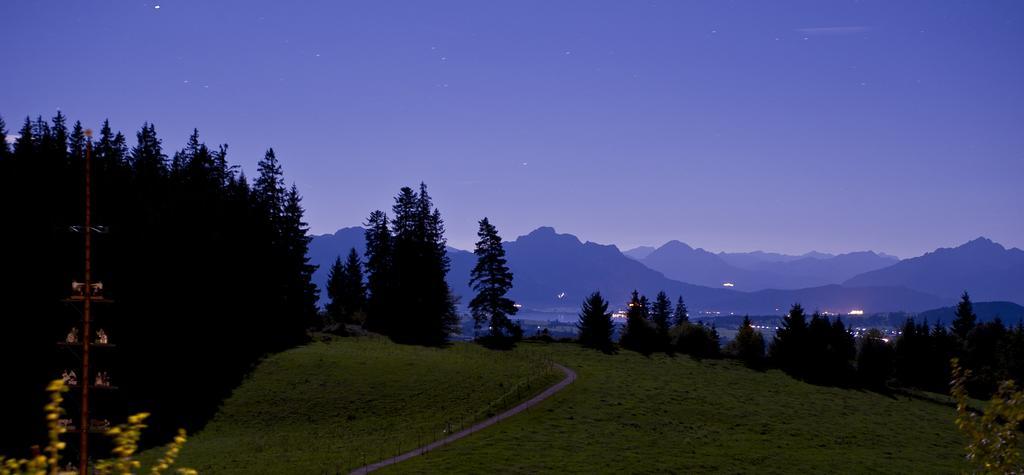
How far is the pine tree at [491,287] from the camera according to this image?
99375mm

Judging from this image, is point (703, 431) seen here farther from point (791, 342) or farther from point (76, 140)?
point (76, 140)

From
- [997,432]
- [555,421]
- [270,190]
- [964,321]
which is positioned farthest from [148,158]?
[964,321]

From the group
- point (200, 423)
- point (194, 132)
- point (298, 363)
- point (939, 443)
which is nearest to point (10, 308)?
point (200, 423)

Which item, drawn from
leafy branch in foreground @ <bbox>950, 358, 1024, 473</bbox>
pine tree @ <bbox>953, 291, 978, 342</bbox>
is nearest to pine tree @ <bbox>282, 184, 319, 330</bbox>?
leafy branch in foreground @ <bbox>950, 358, 1024, 473</bbox>

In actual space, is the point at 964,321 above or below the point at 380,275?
below

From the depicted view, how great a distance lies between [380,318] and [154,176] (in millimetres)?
35811

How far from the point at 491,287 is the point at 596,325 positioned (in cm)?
1764

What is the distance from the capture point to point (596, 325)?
339 feet

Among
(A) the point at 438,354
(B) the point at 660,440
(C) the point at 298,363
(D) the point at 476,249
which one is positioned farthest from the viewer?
(D) the point at 476,249

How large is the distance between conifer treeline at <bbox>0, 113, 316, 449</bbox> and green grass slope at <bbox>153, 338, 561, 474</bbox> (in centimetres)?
485

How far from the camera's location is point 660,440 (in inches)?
2036

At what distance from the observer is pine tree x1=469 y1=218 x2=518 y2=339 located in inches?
3912

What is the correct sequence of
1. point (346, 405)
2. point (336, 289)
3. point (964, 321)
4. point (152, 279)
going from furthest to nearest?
point (964, 321)
point (336, 289)
point (152, 279)
point (346, 405)

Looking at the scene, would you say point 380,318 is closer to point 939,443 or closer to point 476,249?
point 476,249
